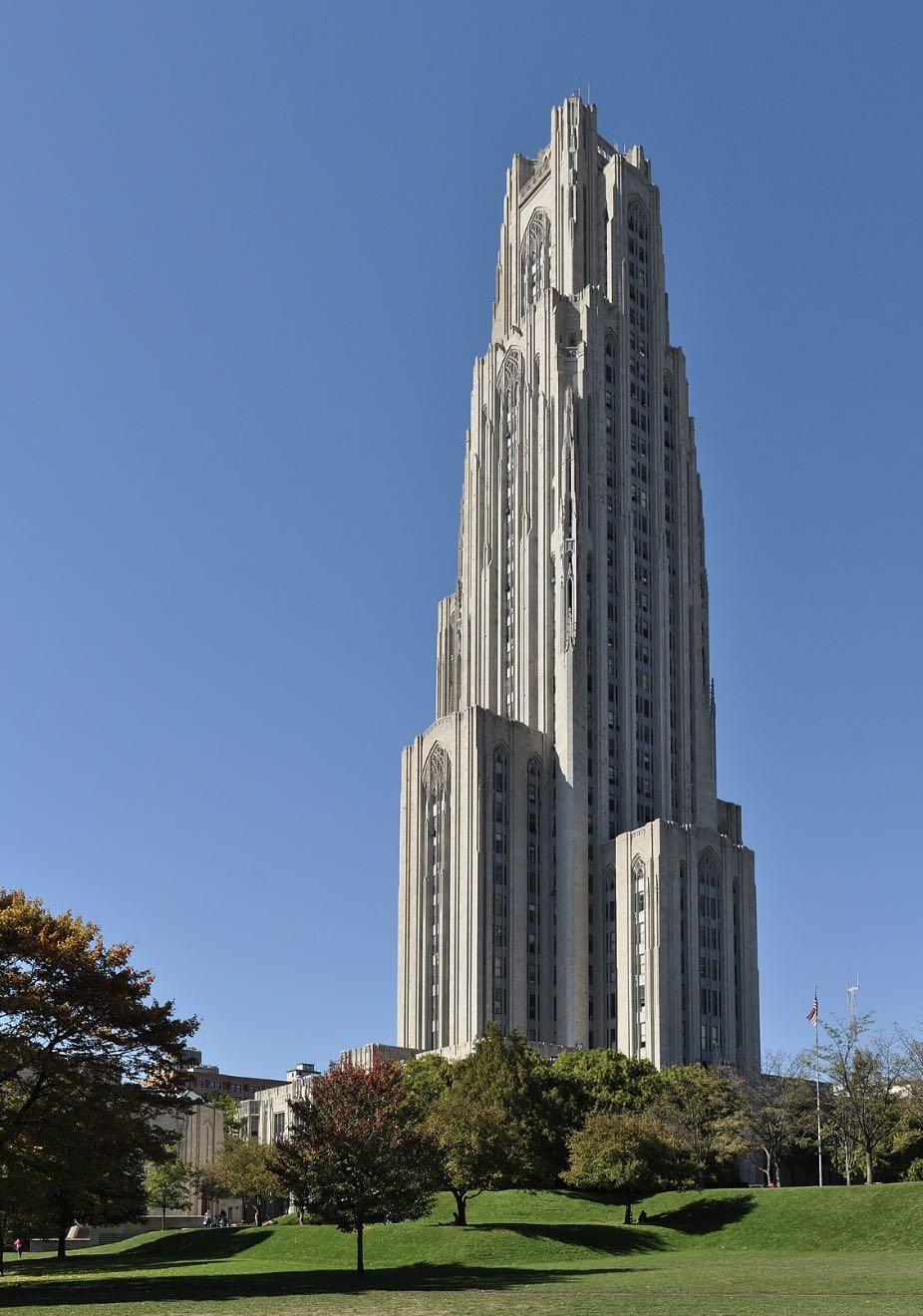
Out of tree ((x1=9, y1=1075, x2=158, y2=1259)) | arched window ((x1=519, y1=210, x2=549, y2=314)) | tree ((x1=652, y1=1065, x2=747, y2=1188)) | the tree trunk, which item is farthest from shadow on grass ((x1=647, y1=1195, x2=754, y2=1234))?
arched window ((x1=519, y1=210, x2=549, y2=314))

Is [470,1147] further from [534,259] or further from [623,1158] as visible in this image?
[534,259]

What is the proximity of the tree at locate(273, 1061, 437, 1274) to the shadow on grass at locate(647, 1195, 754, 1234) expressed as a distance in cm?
1497

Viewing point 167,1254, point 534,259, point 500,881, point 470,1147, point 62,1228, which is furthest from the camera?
point 534,259

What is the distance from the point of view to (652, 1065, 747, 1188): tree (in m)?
92.4

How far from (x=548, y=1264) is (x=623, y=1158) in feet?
59.0

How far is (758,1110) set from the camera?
3760 inches

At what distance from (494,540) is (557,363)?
805 inches

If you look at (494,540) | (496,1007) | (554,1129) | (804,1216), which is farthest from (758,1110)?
(494,540)

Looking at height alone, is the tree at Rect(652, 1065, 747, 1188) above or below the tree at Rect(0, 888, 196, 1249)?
below

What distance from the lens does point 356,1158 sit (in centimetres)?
5781

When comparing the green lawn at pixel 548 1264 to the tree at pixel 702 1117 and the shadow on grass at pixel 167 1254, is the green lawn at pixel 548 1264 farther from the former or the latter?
the tree at pixel 702 1117

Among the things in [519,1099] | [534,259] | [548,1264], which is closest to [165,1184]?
[519,1099]

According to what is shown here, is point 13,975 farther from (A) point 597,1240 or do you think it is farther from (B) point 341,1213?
(A) point 597,1240

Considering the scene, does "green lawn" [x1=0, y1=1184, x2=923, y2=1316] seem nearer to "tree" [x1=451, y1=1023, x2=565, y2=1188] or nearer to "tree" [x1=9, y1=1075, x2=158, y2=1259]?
"tree" [x1=451, y1=1023, x2=565, y2=1188]
